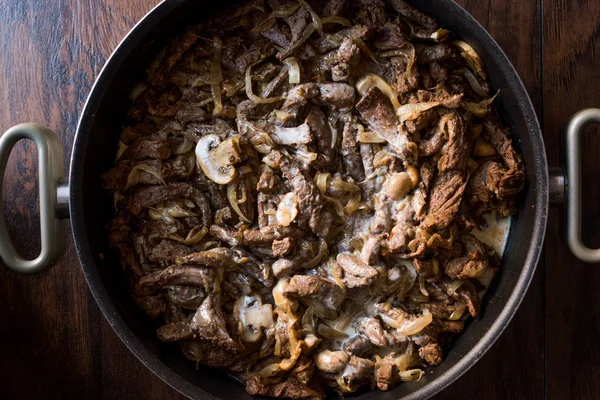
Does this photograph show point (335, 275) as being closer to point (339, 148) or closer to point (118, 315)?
point (339, 148)

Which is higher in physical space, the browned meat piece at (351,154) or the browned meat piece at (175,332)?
the browned meat piece at (351,154)

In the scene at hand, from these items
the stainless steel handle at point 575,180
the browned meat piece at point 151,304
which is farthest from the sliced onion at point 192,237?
the stainless steel handle at point 575,180

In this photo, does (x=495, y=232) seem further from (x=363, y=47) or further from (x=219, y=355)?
(x=219, y=355)

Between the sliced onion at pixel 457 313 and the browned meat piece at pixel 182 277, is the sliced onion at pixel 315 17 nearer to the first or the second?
the browned meat piece at pixel 182 277

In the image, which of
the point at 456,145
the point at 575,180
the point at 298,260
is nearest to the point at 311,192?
the point at 298,260

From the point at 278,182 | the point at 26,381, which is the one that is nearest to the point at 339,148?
the point at 278,182
